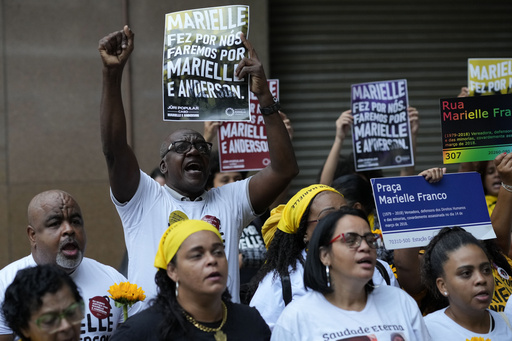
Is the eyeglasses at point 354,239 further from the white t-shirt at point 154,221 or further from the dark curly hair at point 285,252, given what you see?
the white t-shirt at point 154,221

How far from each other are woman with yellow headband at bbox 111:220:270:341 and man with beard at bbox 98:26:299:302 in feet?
2.73

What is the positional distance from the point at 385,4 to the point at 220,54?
179 inches

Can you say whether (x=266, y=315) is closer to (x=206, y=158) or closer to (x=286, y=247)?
(x=286, y=247)

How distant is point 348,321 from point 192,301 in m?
0.74

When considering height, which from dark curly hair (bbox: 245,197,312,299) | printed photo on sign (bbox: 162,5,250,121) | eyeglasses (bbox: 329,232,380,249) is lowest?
dark curly hair (bbox: 245,197,312,299)

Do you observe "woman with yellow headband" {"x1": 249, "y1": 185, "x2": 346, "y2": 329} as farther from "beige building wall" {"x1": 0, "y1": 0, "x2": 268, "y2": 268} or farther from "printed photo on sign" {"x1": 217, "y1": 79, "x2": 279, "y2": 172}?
"beige building wall" {"x1": 0, "y1": 0, "x2": 268, "y2": 268}

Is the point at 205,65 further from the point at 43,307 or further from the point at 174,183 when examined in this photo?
the point at 43,307

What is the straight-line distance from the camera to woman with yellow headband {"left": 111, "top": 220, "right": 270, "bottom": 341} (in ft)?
11.1

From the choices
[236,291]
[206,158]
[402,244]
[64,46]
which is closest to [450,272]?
[402,244]

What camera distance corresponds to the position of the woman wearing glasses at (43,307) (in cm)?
327

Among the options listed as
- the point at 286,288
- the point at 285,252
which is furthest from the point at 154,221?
the point at 286,288

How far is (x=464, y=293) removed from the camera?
4.13 m

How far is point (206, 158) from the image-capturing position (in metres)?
4.74

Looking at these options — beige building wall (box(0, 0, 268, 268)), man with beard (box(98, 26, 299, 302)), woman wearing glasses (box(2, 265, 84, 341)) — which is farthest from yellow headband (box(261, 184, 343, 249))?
beige building wall (box(0, 0, 268, 268))
